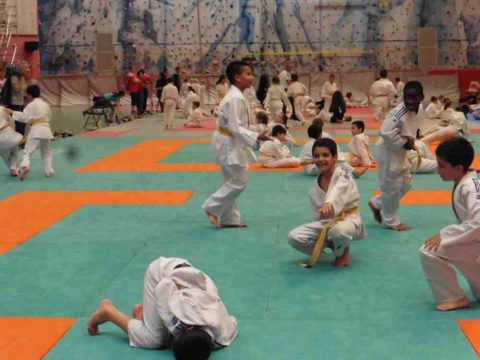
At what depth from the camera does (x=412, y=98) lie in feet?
21.1

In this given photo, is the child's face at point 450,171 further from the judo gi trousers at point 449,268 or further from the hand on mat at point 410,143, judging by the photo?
the hand on mat at point 410,143

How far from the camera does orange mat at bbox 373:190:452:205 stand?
27.0 ft

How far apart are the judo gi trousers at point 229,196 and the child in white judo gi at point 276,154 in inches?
159

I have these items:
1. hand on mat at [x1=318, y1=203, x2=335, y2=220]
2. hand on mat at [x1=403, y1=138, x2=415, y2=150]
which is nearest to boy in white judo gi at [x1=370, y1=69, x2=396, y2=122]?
hand on mat at [x1=403, y1=138, x2=415, y2=150]

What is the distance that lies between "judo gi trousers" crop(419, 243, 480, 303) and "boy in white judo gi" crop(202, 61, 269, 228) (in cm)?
273

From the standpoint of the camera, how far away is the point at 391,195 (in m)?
6.82

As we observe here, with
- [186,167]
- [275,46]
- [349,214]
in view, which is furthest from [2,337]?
[275,46]

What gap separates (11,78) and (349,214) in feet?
28.5

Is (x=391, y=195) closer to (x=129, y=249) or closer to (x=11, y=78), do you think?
(x=129, y=249)

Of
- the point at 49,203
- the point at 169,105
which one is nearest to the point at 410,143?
the point at 49,203

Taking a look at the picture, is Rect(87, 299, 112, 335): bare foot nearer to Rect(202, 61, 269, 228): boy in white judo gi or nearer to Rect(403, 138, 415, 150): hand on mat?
Rect(202, 61, 269, 228): boy in white judo gi

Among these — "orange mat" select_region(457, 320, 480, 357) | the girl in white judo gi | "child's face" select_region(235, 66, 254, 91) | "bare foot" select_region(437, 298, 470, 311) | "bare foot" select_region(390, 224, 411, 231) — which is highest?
"child's face" select_region(235, 66, 254, 91)

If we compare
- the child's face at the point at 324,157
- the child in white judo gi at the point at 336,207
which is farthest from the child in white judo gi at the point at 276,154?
the child's face at the point at 324,157

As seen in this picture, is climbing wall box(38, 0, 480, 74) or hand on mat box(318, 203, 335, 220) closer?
hand on mat box(318, 203, 335, 220)
